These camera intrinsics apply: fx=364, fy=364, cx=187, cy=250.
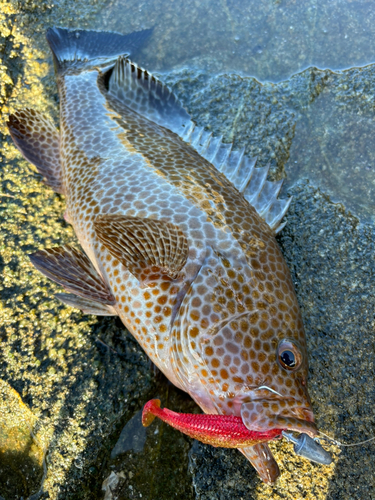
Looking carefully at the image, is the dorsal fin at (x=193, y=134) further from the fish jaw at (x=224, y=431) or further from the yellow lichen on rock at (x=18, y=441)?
the yellow lichen on rock at (x=18, y=441)

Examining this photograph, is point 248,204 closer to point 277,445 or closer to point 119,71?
point 277,445

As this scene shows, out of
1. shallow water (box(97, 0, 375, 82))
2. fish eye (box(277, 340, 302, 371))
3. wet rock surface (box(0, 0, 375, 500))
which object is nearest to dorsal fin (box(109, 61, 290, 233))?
wet rock surface (box(0, 0, 375, 500))

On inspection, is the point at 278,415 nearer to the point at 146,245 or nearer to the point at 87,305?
the point at 146,245

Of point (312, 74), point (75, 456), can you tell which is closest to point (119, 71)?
Answer: point (312, 74)

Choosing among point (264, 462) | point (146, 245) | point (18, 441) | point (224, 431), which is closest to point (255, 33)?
point (146, 245)

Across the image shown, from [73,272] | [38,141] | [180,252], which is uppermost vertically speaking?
[180,252]

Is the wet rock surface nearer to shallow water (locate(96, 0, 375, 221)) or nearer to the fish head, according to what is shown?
shallow water (locate(96, 0, 375, 221))
